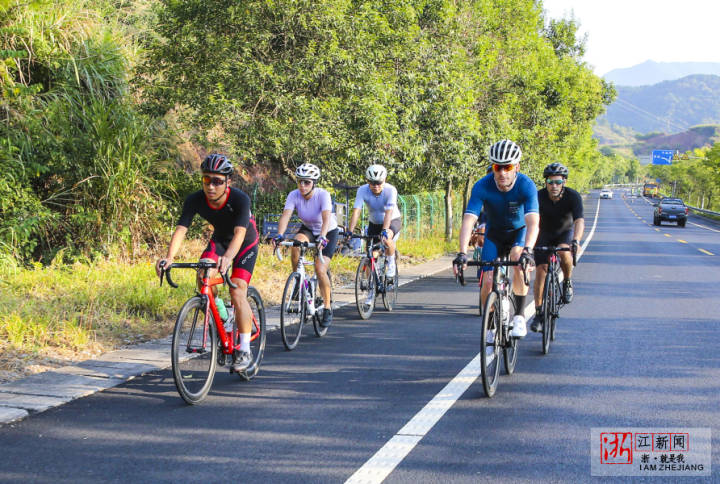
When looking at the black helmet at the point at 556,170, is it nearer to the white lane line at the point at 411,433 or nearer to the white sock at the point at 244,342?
Result: the white lane line at the point at 411,433

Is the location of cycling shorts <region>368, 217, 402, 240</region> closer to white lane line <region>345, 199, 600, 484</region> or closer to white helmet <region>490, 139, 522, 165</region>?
white lane line <region>345, 199, 600, 484</region>

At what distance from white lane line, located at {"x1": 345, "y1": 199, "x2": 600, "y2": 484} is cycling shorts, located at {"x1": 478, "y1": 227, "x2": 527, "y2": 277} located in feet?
3.59

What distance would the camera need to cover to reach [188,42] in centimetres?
1369

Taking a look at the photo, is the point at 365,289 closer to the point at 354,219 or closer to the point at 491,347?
the point at 354,219

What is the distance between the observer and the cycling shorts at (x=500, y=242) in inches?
255

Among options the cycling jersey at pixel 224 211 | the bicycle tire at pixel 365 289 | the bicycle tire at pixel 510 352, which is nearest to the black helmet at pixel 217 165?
the cycling jersey at pixel 224 211

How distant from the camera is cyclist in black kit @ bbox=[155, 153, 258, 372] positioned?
5703mm

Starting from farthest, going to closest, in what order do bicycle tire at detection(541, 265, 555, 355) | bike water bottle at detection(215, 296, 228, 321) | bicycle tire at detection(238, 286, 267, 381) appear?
bicycle tire at detection(541, 265, 555, 355), bicycle tire at detection(238, 286, 267, 381), bike water bottle at detection(215, 296, 228, 321)

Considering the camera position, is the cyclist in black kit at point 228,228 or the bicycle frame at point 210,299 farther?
the cyclist in black kit at point 228,228

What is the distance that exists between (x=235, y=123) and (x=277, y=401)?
8.74 metres

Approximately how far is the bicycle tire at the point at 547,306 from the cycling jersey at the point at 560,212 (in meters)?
0.66

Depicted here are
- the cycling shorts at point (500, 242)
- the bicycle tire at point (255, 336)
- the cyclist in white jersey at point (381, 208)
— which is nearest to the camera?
the bicycle tire at point (255, 336)

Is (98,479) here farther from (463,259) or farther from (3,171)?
(3,171)

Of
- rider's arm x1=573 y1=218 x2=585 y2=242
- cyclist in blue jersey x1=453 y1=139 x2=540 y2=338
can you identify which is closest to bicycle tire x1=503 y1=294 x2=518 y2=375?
cyclist in blue jersey x1=453 y1=139 x2=540 y2=338
